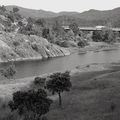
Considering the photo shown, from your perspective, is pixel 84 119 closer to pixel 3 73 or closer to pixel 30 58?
pixel 3 73

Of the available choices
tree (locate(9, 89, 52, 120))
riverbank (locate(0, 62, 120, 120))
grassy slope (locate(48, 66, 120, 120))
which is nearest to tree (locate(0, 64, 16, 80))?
riverbank (locate(0, 62, 120, 120))

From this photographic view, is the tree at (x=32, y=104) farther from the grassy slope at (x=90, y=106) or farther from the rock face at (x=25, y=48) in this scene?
the rock face at (x=25, y=48)

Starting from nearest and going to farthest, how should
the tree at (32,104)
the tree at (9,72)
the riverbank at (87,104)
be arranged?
the tree at (32,104) < the riverbank at (87,104) < the tree at (9,72)

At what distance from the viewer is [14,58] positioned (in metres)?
152

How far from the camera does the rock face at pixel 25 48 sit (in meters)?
156

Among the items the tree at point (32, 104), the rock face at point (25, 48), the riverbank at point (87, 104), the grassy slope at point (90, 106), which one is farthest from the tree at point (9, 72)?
the rock face at point (25, 48)

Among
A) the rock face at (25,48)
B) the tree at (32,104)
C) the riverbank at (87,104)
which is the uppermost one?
the tree at (32,104)

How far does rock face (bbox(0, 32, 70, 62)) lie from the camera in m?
156

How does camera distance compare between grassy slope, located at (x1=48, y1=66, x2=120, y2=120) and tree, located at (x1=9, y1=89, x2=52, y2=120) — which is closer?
tree, located at (x1=9, y1=89, x2=52, y2=120)

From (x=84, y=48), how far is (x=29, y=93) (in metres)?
167

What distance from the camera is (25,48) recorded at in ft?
544

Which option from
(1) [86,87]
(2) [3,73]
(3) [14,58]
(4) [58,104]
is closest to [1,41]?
(3) [14,58]

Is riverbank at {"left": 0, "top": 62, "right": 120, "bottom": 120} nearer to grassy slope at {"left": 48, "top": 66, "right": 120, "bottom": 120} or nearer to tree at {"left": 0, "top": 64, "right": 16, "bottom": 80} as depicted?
grassy slope at {"left": 48, "top": 66, "right": 120, "bottom": 120}

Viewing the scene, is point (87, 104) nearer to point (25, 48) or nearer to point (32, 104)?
point (32, 104)
